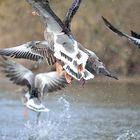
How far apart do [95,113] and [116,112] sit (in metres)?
0.44

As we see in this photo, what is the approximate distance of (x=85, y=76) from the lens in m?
9.53

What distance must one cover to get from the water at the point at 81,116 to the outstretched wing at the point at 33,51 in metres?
1.35

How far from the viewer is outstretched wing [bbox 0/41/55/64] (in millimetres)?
10947

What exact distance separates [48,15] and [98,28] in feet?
52.9

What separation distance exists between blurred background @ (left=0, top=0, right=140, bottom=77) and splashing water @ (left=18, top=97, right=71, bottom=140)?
8.10 m

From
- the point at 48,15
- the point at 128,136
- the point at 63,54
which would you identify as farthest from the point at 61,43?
the point at 128,136

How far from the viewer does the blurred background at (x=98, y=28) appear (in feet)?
79.7

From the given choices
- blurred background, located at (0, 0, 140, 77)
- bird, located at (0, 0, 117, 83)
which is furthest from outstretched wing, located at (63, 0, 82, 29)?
blurred background, located at (0, 0, 140, 77)

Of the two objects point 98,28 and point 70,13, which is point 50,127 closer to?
point 70,13

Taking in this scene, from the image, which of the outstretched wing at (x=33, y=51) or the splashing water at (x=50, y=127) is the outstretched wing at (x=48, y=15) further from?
the splashing water at (x=50, y=127)

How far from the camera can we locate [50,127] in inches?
540

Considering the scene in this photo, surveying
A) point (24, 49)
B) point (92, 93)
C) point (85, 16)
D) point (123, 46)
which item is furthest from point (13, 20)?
point (24, 49)

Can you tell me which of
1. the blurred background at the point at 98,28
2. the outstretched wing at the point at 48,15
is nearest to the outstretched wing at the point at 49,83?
the outstretched wing at the point at 48,15

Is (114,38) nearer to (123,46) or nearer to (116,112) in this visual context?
(123,46)
